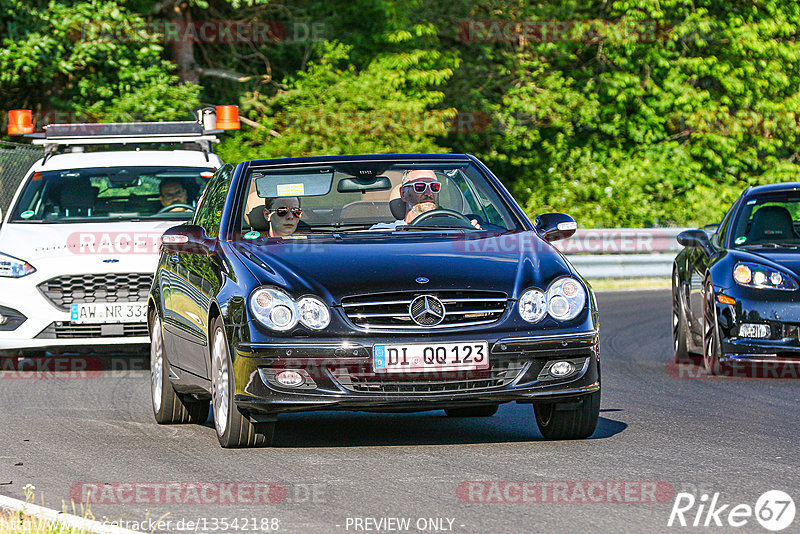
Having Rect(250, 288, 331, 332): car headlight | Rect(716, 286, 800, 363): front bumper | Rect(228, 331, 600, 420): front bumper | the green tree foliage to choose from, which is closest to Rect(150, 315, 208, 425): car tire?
Rect(228, 331, 600, 420): front bumper

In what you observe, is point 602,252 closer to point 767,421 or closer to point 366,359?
point 767,421

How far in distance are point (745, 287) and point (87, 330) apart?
16.2ft

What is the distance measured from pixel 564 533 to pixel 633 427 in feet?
9.91

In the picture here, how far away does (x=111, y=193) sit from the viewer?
13.5m

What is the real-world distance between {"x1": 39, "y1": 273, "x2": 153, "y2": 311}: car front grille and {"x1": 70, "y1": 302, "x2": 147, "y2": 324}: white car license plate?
4 cm

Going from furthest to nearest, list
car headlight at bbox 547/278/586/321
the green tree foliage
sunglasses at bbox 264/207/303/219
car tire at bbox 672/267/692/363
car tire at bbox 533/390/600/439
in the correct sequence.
Answer: the green tree foliage, car tire at bbox 672/267/692/363, sunglasses at bbox 264/207/303/219, car tire at bbox 533/390/600/439, car headlight at bbox 547/278/586/321

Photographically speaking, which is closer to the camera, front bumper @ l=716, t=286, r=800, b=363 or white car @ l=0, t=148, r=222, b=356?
front bumper @ l=716, t=286, r=800, b=363

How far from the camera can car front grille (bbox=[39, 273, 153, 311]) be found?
12.1m

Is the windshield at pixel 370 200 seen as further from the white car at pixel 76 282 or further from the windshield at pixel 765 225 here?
the windshield at pixel 765 225

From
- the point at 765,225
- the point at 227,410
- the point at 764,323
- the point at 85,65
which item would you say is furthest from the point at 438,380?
the point at 85,65

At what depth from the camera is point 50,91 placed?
26.4 meters

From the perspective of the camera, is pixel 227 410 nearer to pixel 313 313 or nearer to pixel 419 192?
pixel 313 313

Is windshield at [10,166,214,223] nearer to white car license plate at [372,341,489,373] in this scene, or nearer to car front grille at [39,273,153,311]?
car front grille at [39,273,153,311]

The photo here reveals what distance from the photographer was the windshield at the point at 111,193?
13.2 meters
